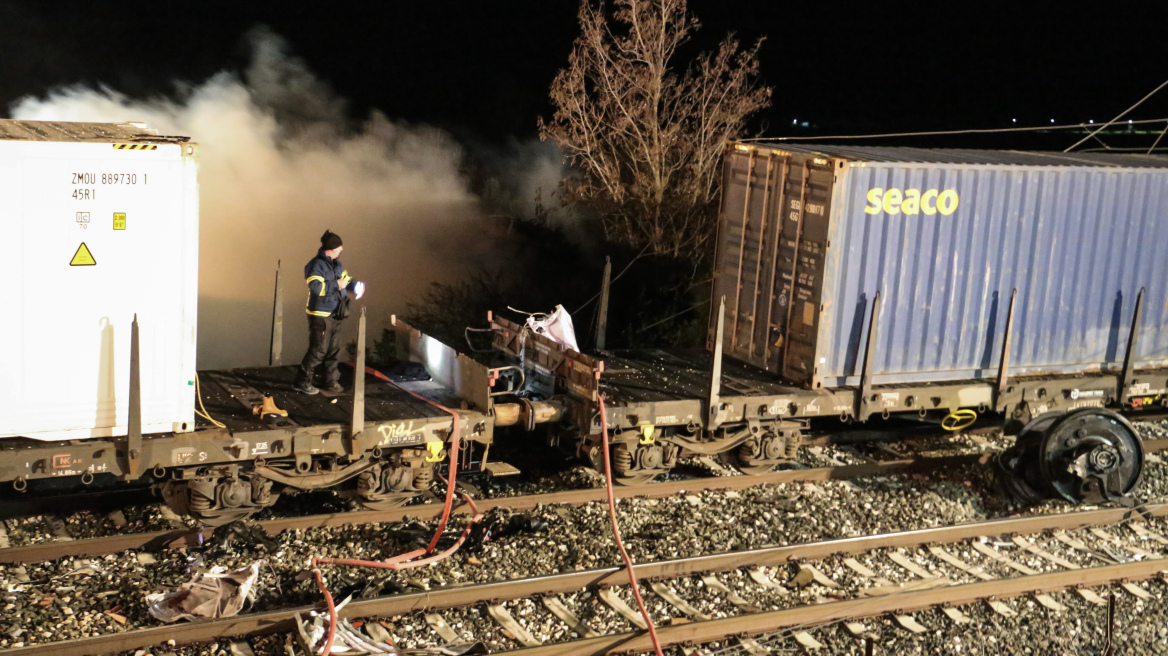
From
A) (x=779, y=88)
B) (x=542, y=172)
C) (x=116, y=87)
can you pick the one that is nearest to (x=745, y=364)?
(x=542, y=172)

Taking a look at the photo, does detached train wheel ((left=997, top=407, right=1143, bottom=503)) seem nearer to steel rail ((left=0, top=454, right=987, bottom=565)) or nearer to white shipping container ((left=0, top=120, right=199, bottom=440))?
steel rail ((left=0, top=454, right=987, bottom=565))

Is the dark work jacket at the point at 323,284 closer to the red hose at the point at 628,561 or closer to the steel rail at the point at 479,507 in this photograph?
the steel rail at the point at 479,507

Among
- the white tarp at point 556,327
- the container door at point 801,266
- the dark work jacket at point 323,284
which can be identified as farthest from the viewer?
the white tarp at point 556,327

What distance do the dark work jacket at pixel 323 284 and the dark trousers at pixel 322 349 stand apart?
9 cm

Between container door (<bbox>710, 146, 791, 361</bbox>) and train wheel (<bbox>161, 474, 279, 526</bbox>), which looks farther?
container door (<bbox>710, 146, 791, 361</bbox>)

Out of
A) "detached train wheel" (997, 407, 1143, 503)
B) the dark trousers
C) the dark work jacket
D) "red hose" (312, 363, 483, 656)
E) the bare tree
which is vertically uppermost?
the bare tree

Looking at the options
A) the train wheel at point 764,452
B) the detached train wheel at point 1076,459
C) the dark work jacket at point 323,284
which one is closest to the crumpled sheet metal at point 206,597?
the dark work jacket at point 323,284

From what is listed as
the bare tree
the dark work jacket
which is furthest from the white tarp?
the bare tree

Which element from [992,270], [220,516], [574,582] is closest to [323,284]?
[220,516]

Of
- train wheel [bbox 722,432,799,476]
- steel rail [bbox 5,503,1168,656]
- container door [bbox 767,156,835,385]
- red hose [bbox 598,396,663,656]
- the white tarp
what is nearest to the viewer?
steel rail [bbox 5,503,1168,656]

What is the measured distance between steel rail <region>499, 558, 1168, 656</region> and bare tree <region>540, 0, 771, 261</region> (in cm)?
840

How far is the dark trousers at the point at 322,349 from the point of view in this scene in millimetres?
Result: 10250

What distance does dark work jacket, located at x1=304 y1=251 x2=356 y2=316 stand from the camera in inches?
395

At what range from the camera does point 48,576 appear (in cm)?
895
